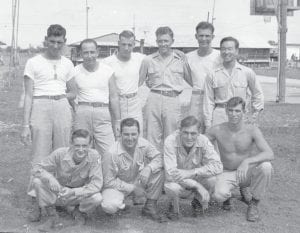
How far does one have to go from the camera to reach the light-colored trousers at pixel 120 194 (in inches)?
189

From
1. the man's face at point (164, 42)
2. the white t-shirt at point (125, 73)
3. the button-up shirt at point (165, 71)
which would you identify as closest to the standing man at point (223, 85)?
the button-up shirt at point (165, 71)

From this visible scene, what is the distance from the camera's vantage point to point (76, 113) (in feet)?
18.5

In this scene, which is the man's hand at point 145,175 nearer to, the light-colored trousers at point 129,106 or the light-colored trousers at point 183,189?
the light-colored trousers at point 183,189

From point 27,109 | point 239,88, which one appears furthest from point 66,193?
point 239,88

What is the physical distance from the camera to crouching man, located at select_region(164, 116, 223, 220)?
497 centimetres

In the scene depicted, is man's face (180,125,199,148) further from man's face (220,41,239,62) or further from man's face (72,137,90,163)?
man's face (220,41,239,62)

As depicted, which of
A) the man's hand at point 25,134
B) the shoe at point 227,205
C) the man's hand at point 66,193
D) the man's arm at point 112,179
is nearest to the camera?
the man's hand at point 66,193

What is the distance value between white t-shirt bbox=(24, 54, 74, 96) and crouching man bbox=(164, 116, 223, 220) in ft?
4.30

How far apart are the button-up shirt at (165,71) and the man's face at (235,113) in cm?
95

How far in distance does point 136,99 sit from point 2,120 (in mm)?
6882

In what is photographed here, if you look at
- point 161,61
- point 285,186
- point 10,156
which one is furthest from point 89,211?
point 10,156

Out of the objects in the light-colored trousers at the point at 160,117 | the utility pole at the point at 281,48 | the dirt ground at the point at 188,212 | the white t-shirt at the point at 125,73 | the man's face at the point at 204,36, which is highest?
the utility pole at the point at 281,48

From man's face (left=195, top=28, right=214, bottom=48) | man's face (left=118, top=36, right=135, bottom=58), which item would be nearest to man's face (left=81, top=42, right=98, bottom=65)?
man's face (left=118, top=36, right=135, bottom=58)

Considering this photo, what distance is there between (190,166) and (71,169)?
1.23m
